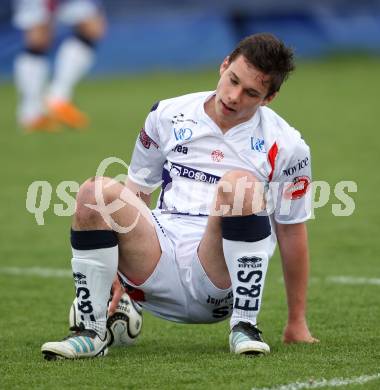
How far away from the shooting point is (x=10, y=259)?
6.62 m

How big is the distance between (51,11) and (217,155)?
8.46 m

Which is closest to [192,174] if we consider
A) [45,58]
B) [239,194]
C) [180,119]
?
[180,119]

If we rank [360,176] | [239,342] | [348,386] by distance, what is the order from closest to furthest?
[348,386] → [239,342] → [360,176]

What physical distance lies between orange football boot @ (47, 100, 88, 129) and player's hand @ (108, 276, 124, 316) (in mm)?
7942

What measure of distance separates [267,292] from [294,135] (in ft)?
5.15

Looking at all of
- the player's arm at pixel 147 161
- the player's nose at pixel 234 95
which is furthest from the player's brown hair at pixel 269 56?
the player's arm at pixel 147 161

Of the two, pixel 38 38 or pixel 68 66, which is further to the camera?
pixel 68 66

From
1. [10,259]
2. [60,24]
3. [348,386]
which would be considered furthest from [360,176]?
[60,24]

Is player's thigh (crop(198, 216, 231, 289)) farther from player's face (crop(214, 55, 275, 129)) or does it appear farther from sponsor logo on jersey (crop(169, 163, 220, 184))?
player's face (crop(214, 55, 275, 129))

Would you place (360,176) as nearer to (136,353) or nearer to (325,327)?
(325,327)

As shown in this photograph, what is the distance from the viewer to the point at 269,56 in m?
4.16

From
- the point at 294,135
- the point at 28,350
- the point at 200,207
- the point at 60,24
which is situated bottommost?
the point at 28,350

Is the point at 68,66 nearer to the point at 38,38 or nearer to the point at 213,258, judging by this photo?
the point at 38,38

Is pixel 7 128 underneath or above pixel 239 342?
above
